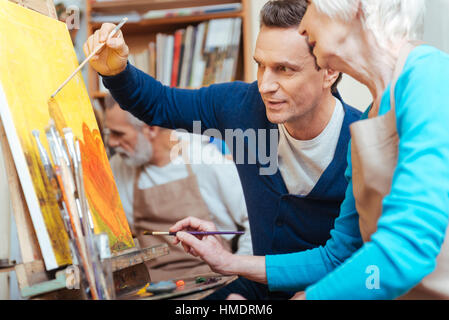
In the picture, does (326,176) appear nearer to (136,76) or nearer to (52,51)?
(136,76)

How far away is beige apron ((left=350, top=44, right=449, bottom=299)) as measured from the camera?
758 millimetres

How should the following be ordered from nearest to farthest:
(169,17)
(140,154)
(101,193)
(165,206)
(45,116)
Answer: (45,116) → (101,193) → (165,206) → (140,154) → (169,17)

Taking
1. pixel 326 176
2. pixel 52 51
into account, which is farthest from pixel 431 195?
pixel 52 51

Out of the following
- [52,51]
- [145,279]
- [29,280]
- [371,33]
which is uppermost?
[52,51]

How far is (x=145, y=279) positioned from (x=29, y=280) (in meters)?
0.36

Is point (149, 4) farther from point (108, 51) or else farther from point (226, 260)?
point (226, 260)

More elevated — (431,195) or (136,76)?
(136,76)

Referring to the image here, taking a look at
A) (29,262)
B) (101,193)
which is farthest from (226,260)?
(29,262)

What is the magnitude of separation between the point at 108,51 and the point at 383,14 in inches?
28.1

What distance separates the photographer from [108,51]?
125 cm

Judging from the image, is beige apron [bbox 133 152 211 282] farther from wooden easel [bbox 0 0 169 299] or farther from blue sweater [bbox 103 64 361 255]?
wooden easel [bbox 0 0 169 299]

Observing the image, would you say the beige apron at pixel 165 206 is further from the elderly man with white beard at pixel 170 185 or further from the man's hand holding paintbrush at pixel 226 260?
the man's hand holding paintbrush at pixel 226 260

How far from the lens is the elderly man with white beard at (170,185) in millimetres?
2191
